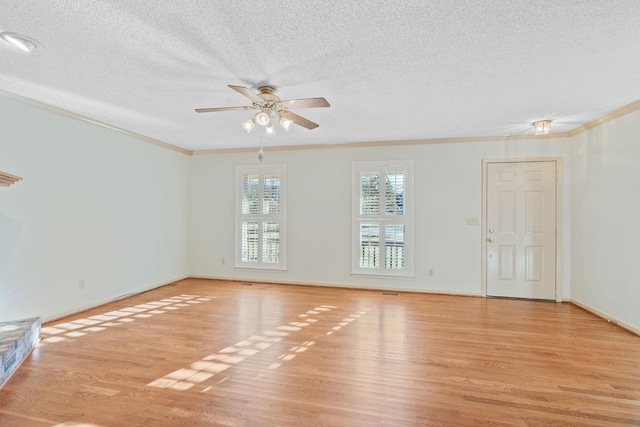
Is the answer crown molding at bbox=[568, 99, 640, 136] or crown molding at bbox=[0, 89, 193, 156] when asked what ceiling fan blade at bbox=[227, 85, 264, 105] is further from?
A: crown molding at bbox=[568, 99, 640, 136]

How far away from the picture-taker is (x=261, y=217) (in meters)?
5.75

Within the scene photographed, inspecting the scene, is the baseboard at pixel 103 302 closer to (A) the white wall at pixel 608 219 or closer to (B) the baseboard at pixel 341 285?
(B) the baseboard at pixel 341 285

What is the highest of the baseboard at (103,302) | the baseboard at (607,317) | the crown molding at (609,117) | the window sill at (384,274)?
the crown molding at (609,117)

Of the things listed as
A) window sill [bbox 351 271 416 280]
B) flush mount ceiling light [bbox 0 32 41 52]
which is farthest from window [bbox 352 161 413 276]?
flush mount ceiling light [bbox 0 32 41 52]

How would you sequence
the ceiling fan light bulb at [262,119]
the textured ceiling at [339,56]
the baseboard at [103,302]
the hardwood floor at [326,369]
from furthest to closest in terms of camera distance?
the baseboard at [103,302] < the ceiling fan light bulb at [262,119] < the hardwood floor at [326,369] < the textured ceiling at [339,56]

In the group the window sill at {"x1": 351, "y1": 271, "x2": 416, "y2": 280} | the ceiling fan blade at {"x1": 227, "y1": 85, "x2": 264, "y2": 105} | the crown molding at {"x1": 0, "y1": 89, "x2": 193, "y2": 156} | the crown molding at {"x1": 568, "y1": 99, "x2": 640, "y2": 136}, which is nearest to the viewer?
the ceiling fan blade at {"x1": 227, "y1": 85, "x2": 264, "y2": 105}

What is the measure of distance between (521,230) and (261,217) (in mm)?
4167

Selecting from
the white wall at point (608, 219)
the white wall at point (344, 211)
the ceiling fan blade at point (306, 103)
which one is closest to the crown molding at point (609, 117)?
the white wall at point (608, 219)

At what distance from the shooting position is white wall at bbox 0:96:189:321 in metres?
3.26

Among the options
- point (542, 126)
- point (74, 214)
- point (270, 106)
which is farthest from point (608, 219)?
point (74, 214)

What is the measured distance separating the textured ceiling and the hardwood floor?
2382mm

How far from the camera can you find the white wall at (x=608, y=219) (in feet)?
11.1

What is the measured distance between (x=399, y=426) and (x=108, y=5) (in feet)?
9.58

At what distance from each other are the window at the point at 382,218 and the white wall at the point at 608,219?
222cm
